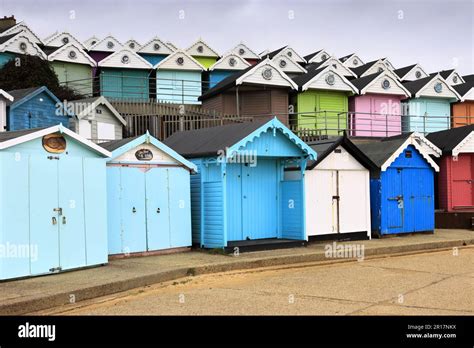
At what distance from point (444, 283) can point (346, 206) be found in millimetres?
6619

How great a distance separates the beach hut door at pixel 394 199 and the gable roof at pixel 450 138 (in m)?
6.14

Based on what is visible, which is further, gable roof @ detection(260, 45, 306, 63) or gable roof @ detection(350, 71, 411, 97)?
gable roof @ detection(260, 45, 306, 63)

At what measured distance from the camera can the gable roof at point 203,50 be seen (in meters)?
47.0

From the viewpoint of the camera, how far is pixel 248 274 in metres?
12.3

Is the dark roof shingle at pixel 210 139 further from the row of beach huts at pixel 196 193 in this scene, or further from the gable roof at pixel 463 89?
the gable roof at pixel 463 89

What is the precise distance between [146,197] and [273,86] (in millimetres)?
17300

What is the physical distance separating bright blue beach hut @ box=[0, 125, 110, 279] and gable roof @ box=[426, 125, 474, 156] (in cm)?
1659

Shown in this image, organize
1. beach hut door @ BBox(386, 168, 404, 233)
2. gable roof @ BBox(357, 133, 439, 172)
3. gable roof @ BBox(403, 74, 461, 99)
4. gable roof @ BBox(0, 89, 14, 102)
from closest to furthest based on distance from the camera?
gable roof @ BBox(357, 133, 439, 172) < beach hut door @ BBox(386, 168, 404, 233) < gable roof @ BBox(0, 89, 14, 102) < gable roof @ BBox(403, 74, 461, 99)

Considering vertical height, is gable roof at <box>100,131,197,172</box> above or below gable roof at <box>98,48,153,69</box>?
below

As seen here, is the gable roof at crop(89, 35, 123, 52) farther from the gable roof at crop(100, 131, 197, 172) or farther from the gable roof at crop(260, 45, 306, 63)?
the gable roof at crop(100, 131, 197, 172)

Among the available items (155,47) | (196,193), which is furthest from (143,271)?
(155,47)

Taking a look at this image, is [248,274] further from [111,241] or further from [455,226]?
[455,226]

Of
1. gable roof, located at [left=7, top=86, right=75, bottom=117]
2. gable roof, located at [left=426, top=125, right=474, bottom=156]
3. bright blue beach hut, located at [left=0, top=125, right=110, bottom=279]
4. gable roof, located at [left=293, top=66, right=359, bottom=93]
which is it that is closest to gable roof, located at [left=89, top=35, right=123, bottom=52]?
gable roof, located at [left=293, top=66, right=359, bottom=93]

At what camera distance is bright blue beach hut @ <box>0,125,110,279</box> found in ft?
33.7
